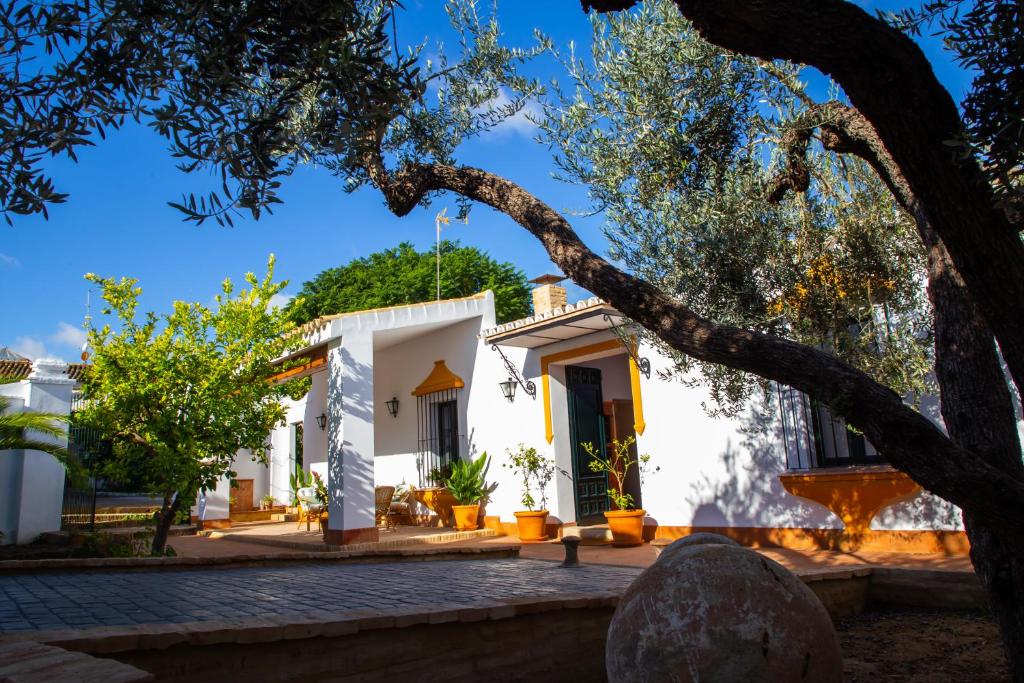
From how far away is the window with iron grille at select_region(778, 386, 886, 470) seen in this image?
8656 millimetres

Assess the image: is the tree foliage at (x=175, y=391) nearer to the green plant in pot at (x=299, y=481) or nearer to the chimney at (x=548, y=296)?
the chimney at (x=548, y=296)

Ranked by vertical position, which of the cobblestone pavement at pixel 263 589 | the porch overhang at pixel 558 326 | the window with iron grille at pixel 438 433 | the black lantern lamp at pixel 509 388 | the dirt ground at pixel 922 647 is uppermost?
the porch overhang at pixel 558 326

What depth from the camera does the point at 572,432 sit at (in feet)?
40.6

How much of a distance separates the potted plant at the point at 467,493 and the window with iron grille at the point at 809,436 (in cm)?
595

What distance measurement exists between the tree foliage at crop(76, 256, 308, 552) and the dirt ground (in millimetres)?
7692

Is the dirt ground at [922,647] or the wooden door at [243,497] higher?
the wooden door at [243,497]

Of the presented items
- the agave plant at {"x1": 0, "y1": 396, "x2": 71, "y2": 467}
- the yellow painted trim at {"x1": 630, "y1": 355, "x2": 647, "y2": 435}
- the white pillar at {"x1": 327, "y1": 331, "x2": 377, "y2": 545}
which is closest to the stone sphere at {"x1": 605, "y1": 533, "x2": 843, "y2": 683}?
the yellow painted trim at {"x1": 630, "y1": 355, "x2": 647, "y2": 435}

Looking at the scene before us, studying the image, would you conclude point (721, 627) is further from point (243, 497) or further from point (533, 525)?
point (243, 497)

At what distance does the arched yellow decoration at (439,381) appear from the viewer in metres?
14.1

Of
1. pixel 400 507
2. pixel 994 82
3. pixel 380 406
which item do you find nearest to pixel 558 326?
pixel 400 507

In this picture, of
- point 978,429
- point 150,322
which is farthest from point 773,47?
point 150,322

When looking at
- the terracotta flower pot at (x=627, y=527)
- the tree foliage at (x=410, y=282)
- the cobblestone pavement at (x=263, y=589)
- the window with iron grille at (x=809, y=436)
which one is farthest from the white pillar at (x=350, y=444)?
the tree foliage at (x=410, y=282)

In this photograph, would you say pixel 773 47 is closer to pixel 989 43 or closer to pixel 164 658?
pixel 989 43

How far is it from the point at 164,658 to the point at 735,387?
5.72 metres
